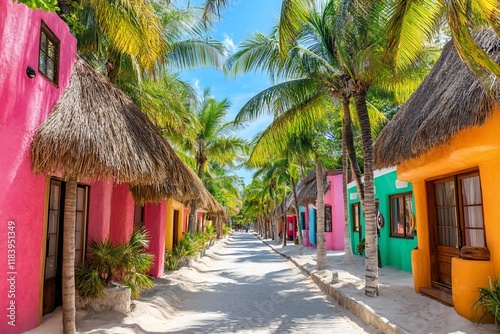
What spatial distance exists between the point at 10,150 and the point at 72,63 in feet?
7.27

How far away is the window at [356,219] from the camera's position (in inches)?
706

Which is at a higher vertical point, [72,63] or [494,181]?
[72,63]

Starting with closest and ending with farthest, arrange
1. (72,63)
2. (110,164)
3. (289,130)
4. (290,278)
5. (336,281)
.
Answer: (110,164), (72,63), (336,281), (289,130), (290,278)

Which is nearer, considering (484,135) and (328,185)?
(484,135)

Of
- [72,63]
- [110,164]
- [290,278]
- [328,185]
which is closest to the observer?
[110,164]

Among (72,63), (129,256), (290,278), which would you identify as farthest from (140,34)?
(290,278)

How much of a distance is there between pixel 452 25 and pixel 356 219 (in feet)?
48.4

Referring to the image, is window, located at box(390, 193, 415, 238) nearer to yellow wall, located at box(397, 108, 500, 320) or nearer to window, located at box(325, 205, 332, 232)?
yellow wall, located at box(397, 108, 500, 320)

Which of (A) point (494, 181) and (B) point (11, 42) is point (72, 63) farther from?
(A) point (494, 181)

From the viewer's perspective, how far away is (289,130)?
12156 mm

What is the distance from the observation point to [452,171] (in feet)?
22.7

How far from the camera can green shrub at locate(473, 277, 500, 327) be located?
511 cm

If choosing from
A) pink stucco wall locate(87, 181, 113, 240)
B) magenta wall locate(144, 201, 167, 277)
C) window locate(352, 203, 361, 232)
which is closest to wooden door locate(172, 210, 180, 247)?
magenta wall locate(144, 201, 167, 277)

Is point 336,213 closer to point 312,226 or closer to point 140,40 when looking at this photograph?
point 312,226
